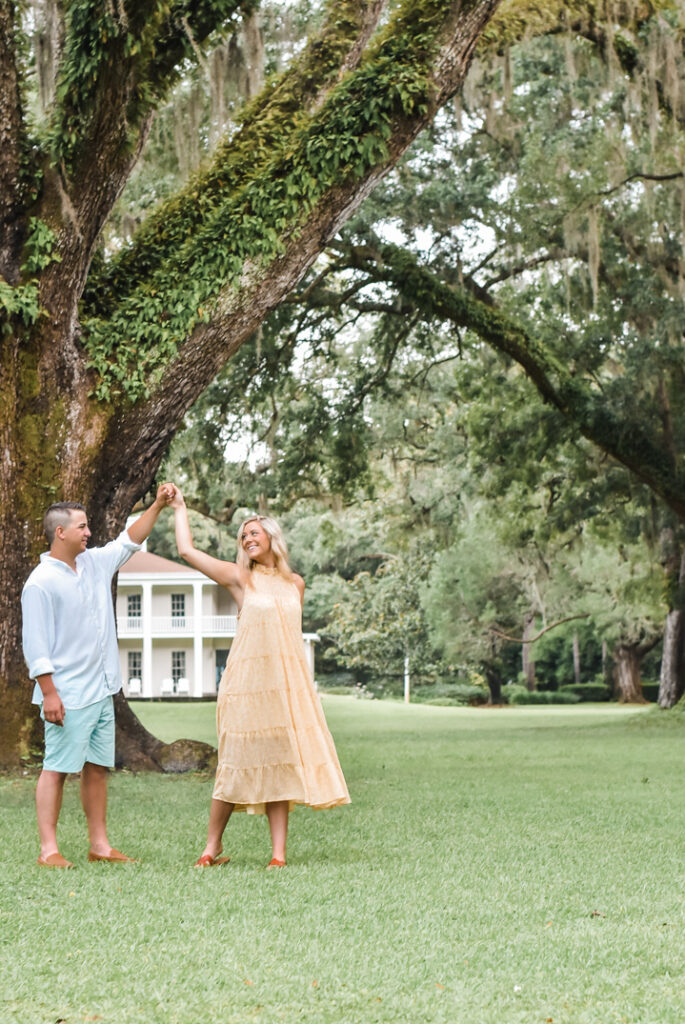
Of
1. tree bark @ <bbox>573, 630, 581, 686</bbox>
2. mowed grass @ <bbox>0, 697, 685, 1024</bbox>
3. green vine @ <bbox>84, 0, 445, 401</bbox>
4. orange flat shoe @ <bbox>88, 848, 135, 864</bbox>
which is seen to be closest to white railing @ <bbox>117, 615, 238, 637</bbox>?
tree bark @ <bbox>573, 630, 581, 686</bbox>

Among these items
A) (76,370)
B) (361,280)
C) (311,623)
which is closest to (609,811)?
(76,370)

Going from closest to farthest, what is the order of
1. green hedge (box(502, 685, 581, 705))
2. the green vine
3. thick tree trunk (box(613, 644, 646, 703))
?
the green vine, thick tree trunk (box(613, 644, 646, 703)), green hedge (box(502, 685, 581, 705))

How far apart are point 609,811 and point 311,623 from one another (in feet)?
164

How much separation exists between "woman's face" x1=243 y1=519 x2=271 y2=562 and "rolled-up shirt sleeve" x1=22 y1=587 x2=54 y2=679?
101 centimetres

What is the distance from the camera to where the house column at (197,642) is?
1654 inches

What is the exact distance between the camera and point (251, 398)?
59.5 feet

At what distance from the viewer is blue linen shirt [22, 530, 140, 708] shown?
555 centimetres

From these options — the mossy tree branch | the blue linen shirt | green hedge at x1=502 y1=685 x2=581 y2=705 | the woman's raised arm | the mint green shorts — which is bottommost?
green hedge at x1=502 y1=685 x2=581 y2=705

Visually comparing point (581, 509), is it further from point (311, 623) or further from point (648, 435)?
point (311, 623)

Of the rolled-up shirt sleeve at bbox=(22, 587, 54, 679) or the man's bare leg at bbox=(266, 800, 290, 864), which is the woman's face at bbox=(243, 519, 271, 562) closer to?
the rolled-up shirt sleeve at bbox=(22, 587, 54, 679)

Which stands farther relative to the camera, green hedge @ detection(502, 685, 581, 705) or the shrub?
the shrub

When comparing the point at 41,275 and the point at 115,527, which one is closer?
the point at 41,275

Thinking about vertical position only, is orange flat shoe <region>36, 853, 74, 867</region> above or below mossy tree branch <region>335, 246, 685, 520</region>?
below

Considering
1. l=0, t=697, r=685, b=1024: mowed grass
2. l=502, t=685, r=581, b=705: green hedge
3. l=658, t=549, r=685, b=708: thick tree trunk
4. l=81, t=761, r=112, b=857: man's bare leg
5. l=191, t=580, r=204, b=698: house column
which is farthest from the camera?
l=502, t=685, r=581, b=705: green hedge
